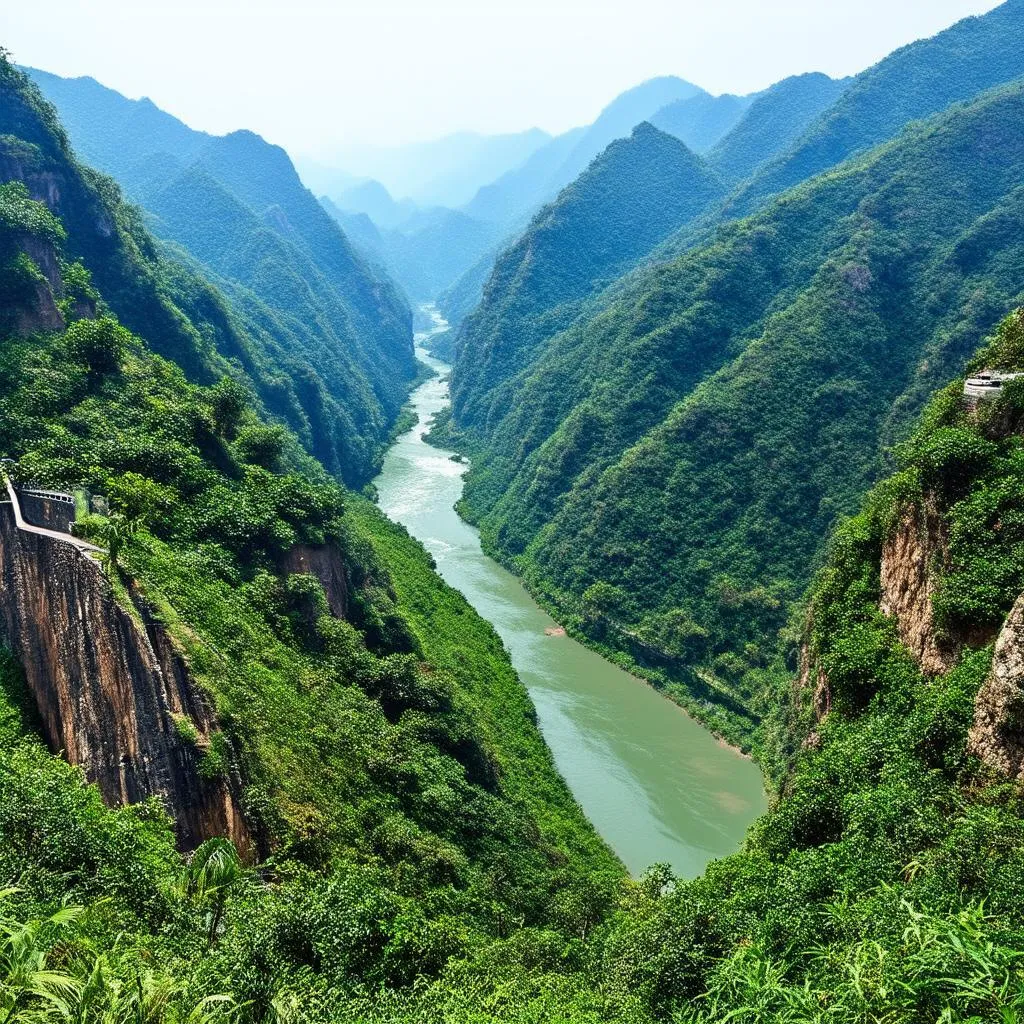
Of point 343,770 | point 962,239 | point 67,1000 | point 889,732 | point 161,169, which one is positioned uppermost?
point 161,169

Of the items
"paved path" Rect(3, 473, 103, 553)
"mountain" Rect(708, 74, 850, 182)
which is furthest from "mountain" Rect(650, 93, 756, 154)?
"paved path" Rect(3, 473, 103, 553)

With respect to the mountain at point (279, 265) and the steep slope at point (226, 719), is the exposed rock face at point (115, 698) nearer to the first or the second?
the steep slope at point (226, 719)

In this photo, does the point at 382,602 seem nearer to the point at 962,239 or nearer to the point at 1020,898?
the point at 1020,898

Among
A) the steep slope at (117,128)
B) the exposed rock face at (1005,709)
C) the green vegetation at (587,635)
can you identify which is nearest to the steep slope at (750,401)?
the green vegetation at (587,635)

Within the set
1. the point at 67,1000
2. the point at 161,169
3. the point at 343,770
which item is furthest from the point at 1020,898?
the point at 161,169

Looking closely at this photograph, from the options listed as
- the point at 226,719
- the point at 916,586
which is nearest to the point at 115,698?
the point at 226,719
